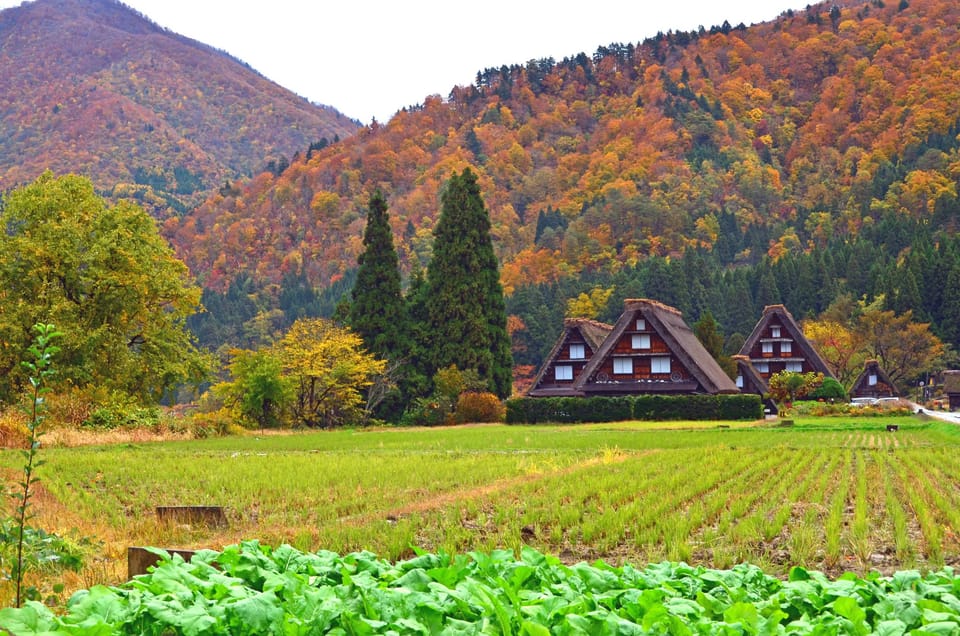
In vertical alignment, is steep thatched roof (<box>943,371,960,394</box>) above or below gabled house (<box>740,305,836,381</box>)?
below

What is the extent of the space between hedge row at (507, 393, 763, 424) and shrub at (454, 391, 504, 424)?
202 cm

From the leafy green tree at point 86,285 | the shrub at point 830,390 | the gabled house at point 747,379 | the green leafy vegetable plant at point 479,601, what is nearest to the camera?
the green leafy vegetable plant at point 479,601

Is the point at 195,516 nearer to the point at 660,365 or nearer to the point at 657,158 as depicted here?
the point at 660,365

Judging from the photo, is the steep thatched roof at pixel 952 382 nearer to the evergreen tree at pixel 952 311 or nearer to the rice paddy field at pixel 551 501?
the evergreen tree at pixel 952 311

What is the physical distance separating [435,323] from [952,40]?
11465cm

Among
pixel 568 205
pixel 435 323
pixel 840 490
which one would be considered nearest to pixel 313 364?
pixel 435 323

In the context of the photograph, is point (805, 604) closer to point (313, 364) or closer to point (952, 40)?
point (313, 364)

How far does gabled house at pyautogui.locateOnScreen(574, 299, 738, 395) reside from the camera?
4538 cm

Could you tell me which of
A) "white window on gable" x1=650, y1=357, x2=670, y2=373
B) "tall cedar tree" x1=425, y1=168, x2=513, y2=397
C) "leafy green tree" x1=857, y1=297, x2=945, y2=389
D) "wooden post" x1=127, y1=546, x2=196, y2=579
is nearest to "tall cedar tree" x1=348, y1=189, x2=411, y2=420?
"tall cedar tree" x1=425, y1=168, x2=513, y2=397

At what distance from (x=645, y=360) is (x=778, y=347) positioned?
19.0 meters

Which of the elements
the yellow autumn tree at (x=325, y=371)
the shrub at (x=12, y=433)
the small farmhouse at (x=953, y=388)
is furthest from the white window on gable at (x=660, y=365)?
the shrub at (x=12, y=433)

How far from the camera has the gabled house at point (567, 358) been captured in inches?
2030

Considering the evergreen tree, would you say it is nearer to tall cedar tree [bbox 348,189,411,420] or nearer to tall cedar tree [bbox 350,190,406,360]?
tall cedar tree [bbox 348,189,411,420]

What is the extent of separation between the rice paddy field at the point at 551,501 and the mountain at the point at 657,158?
7584cm
